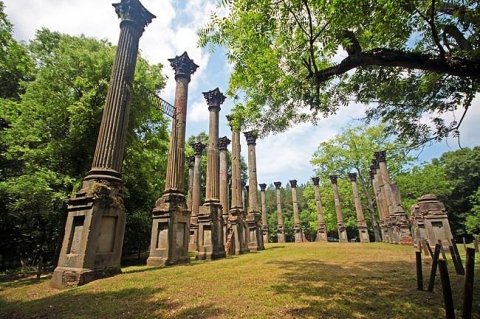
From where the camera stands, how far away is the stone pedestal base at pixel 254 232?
21773mm

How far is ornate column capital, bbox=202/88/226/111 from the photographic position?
18.5 metres

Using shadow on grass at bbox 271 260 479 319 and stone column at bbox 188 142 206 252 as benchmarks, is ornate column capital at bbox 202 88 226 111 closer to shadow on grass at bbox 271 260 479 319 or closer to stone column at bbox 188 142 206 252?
stone column at bbox 188 142 206 252

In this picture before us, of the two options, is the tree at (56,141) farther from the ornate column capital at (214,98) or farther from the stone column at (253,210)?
the stone column at (253,210)

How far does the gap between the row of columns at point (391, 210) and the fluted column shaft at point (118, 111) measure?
23231 mm

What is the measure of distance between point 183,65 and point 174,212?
26.9 ft

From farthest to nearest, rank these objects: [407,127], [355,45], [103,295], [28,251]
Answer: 1. [28,251]
2. [407,127]
3. [103,295]
4. [355,45]

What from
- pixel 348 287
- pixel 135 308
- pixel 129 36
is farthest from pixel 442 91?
pixel 129 36

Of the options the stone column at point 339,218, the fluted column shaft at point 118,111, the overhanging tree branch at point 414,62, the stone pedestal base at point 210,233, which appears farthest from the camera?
the stone column at point 339,218

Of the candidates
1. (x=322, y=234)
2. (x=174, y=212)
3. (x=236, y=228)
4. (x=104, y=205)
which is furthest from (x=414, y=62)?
(x=322, y=234)

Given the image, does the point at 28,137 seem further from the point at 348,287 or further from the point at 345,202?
the point at 345,202

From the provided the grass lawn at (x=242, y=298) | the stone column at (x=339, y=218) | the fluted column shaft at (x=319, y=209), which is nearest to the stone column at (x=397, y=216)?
the stone column at (x=339, y=218)

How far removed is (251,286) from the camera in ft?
20.8

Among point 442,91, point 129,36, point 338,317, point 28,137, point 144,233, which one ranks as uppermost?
point 129,36

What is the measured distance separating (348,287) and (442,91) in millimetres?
5615
